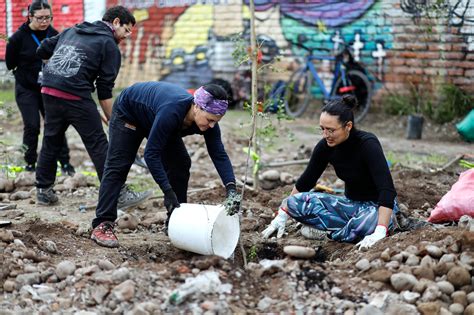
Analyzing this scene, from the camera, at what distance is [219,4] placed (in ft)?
42.3

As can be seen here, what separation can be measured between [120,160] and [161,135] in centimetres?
68

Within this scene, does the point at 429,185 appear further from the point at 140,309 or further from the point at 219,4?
the point at 219,4

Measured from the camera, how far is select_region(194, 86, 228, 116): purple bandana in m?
4.72

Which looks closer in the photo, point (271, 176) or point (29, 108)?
point (271, 176)

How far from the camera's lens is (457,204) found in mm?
5379

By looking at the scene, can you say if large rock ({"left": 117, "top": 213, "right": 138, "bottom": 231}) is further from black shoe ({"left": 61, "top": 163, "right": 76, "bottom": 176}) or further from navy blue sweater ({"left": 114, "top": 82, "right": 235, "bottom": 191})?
black shoe ({"left": 61, "top": 163, "right": 76, "bottom": 176})

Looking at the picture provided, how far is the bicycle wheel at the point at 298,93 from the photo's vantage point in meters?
11.8

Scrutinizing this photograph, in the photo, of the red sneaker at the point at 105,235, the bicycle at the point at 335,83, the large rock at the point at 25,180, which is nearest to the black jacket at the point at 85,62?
the red sneaker at the point at 105,235

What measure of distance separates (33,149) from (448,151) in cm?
493

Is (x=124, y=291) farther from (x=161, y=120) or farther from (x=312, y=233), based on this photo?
(x=312, y=233)

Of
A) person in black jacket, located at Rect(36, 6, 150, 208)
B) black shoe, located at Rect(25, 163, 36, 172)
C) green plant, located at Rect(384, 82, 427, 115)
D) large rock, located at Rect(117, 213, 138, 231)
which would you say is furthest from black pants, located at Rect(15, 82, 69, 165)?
green plant, located at Rect(384, 82, 427, 115)

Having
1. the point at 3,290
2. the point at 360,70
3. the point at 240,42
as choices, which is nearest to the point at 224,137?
the point at 360,70

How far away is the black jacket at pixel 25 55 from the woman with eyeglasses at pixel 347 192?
3.26 m

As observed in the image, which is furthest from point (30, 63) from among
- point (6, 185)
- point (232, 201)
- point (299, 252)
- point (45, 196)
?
point (299, 252)
